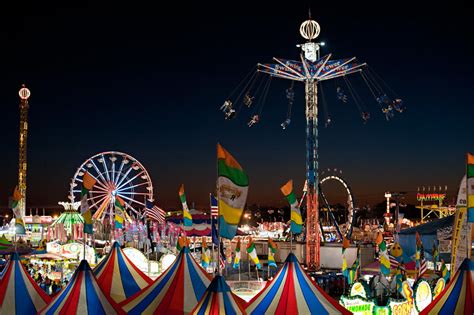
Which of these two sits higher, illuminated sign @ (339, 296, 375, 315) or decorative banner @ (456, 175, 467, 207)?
decorative banner @ (456, 175, 467, 207)

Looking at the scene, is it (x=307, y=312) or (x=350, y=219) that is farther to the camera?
(x=350, y=219)

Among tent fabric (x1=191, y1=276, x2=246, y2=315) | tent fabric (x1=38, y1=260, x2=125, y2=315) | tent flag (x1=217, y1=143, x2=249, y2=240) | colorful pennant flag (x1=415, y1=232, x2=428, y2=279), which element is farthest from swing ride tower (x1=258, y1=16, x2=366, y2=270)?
tent fabric (x1=191, y1=276, x2=246, y2=315)

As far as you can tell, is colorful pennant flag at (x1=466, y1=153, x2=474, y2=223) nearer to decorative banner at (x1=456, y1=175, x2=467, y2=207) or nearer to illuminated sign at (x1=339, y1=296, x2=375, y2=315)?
decorative banner at (x1=456, y1=175, x2=467, y2=207)

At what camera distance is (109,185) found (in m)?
41.5

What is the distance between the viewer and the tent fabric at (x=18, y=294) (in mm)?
12578

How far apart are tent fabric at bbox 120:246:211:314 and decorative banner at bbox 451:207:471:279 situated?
226 inches

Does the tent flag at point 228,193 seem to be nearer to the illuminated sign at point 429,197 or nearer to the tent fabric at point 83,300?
the tent fabric at point 83,300

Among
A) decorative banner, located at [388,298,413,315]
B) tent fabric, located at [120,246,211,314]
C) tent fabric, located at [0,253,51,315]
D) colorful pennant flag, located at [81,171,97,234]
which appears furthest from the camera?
decorative banner, located at [388,298,413,315]

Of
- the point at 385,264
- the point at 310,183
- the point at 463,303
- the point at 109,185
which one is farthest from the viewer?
the point at 109,185

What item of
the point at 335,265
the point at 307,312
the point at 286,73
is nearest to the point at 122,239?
the point at 335,265

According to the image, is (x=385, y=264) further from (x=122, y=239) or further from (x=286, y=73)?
(x=122, y=239)

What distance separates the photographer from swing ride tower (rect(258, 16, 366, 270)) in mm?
25547

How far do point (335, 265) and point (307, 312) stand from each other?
58.7ft

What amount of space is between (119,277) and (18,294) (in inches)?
109
